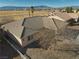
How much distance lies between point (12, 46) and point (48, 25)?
40.5 feet

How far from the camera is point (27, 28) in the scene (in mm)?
42594

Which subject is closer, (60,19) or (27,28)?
(27,28)

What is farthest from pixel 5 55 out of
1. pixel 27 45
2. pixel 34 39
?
pixel 34 39

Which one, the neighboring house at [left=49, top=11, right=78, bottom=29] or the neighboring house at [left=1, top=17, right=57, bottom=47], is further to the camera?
the neighboring house at [left=49, top=11, right=78, bottom=29]

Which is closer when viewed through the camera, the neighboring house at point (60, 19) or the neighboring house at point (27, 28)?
the neighboring house at point (27, 28)

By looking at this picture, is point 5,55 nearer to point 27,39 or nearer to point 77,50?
point 27,39

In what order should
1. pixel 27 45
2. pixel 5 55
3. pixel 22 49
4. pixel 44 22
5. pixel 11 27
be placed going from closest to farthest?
pixel 5 55
pixel 22 49
pixel 27 45
pixel 11 27
pixel 44 22

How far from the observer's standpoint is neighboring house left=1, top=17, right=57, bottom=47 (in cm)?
3909

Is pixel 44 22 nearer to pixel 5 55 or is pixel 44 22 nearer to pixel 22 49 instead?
pixel 22 49

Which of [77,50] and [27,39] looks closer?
[77,50]

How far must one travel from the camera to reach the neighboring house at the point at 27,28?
3909 centimetres

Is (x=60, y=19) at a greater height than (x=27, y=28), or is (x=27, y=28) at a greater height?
(x=27, y=28)

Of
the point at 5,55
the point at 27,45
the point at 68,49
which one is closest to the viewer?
the point at 68,49

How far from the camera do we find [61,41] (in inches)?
1446
